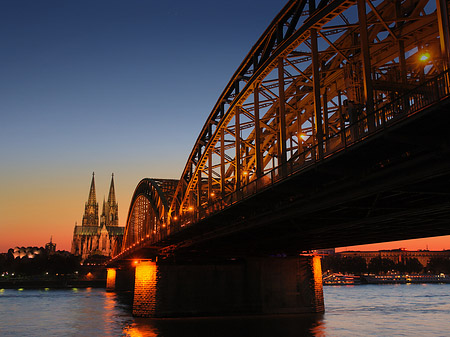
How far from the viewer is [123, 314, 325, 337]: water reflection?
39.2 metres

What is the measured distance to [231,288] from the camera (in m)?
51.4

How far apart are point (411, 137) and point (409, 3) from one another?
1365cm

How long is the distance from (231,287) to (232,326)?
28.4ft

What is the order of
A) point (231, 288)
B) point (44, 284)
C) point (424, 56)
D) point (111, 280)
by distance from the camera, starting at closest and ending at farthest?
point (424, 56) < point (231, 288) < point (111, 280) < point (44, 284)

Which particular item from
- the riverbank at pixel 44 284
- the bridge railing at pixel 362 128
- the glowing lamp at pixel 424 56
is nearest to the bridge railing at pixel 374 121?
the bridge railing at pixel 362 128

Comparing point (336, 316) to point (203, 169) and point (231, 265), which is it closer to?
point (231, 265)

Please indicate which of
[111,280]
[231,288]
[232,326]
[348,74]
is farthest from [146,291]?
[111,280]

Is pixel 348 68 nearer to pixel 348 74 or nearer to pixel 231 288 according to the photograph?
pixel 348 74

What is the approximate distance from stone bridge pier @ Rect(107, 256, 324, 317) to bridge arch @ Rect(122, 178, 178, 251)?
66.1ft

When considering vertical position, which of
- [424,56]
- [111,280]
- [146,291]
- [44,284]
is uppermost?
[424,56]

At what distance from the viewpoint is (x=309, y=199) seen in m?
24.1

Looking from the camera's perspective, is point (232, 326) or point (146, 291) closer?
point (232, 326)

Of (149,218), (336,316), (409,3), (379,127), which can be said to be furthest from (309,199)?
(149,218)

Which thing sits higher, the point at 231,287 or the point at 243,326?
the point at 231,287
